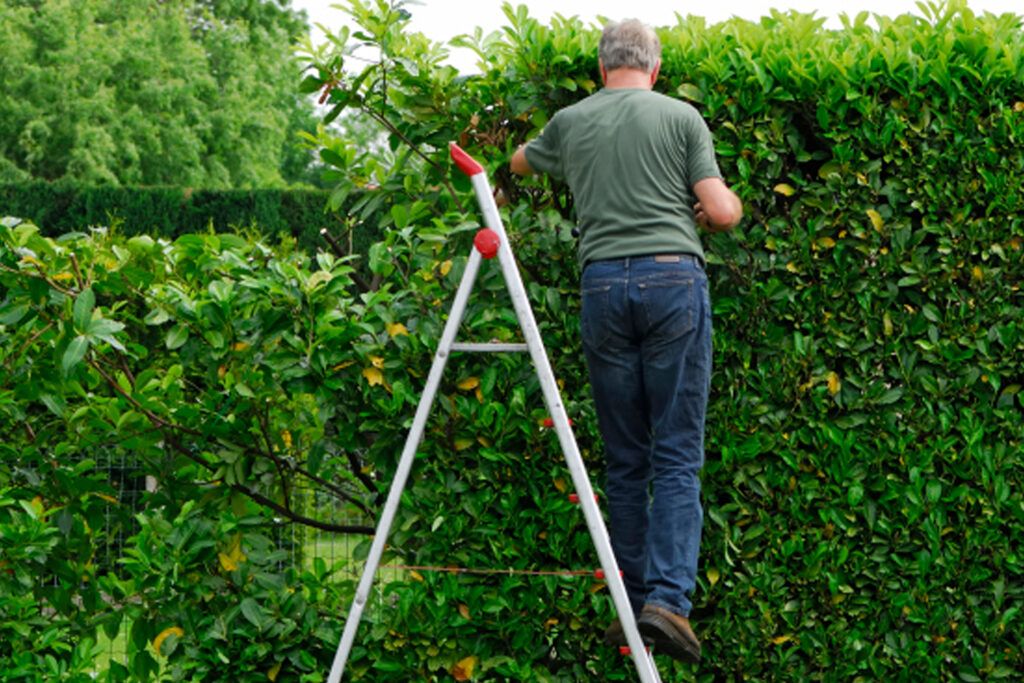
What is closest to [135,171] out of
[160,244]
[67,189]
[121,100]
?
[121,100]

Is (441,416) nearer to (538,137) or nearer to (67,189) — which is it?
(538,137)

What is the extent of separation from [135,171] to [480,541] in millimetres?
30237

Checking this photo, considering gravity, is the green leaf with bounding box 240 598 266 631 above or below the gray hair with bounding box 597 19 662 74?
below

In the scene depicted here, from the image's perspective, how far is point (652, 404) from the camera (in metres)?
4.49

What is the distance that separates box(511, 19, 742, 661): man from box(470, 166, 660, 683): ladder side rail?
2.4 inches

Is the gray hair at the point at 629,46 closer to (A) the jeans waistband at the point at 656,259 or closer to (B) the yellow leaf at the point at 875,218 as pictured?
(A) the jeans waistband at the point at 656,259

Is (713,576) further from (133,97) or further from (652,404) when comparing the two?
(133,97)

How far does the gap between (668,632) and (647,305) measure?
1.00 metres

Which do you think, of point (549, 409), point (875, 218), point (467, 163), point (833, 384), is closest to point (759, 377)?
point (833, 384)

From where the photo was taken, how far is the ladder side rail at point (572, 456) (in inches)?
170

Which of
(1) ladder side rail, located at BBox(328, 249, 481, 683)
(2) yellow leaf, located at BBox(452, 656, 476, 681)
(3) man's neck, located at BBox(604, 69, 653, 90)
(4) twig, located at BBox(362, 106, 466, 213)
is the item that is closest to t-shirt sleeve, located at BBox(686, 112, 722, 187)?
(3) man's neck, located at BBox(604, 69, 653, 90)

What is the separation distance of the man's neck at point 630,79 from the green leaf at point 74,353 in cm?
207

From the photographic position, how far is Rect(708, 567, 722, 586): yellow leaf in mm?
5023

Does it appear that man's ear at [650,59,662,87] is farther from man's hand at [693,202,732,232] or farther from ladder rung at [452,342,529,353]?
ladder rung at [452,342,529,353]
